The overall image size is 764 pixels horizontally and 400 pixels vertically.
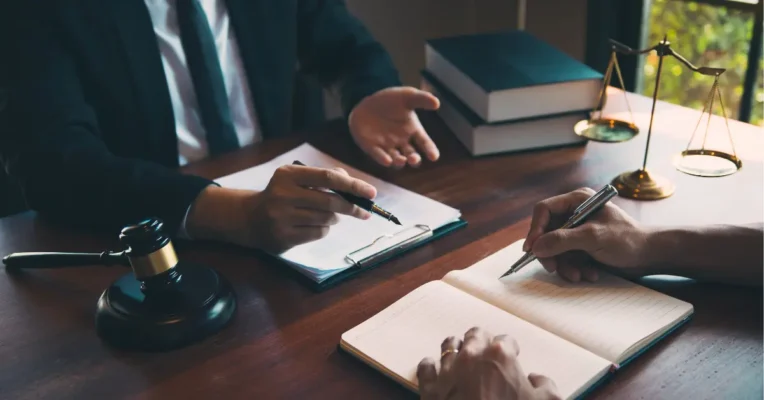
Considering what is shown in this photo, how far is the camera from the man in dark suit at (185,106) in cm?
106

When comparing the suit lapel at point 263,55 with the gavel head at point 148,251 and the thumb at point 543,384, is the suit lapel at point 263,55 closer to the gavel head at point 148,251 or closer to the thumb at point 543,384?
the gavel head at point 148,251

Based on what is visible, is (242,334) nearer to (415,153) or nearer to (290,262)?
(290,262)

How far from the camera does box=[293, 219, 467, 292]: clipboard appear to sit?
3.16ft

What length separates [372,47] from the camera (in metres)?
1.58

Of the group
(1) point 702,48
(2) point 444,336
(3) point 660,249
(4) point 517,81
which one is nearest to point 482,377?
(2) point 444,336

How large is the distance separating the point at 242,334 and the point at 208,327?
0.04m

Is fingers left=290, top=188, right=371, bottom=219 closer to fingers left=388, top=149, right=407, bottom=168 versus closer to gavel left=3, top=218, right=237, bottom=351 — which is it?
gavel left=3, top=218, right=237, bottom=351

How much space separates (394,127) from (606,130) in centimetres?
38

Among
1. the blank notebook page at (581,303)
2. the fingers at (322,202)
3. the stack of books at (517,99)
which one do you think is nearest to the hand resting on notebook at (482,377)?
the blank notebook page at (581,303)

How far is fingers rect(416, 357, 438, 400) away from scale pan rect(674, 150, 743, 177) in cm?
59

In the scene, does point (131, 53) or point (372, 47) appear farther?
point (372, 47)

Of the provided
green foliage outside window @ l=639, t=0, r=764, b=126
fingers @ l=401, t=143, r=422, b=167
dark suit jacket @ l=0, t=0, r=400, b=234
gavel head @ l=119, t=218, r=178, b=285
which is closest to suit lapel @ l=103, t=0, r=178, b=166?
dark suit jacket @ l=0, t=0, r=400, b=234

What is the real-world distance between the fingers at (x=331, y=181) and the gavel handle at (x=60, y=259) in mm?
251

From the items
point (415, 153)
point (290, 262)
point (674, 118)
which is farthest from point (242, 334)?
point (674, 118)
